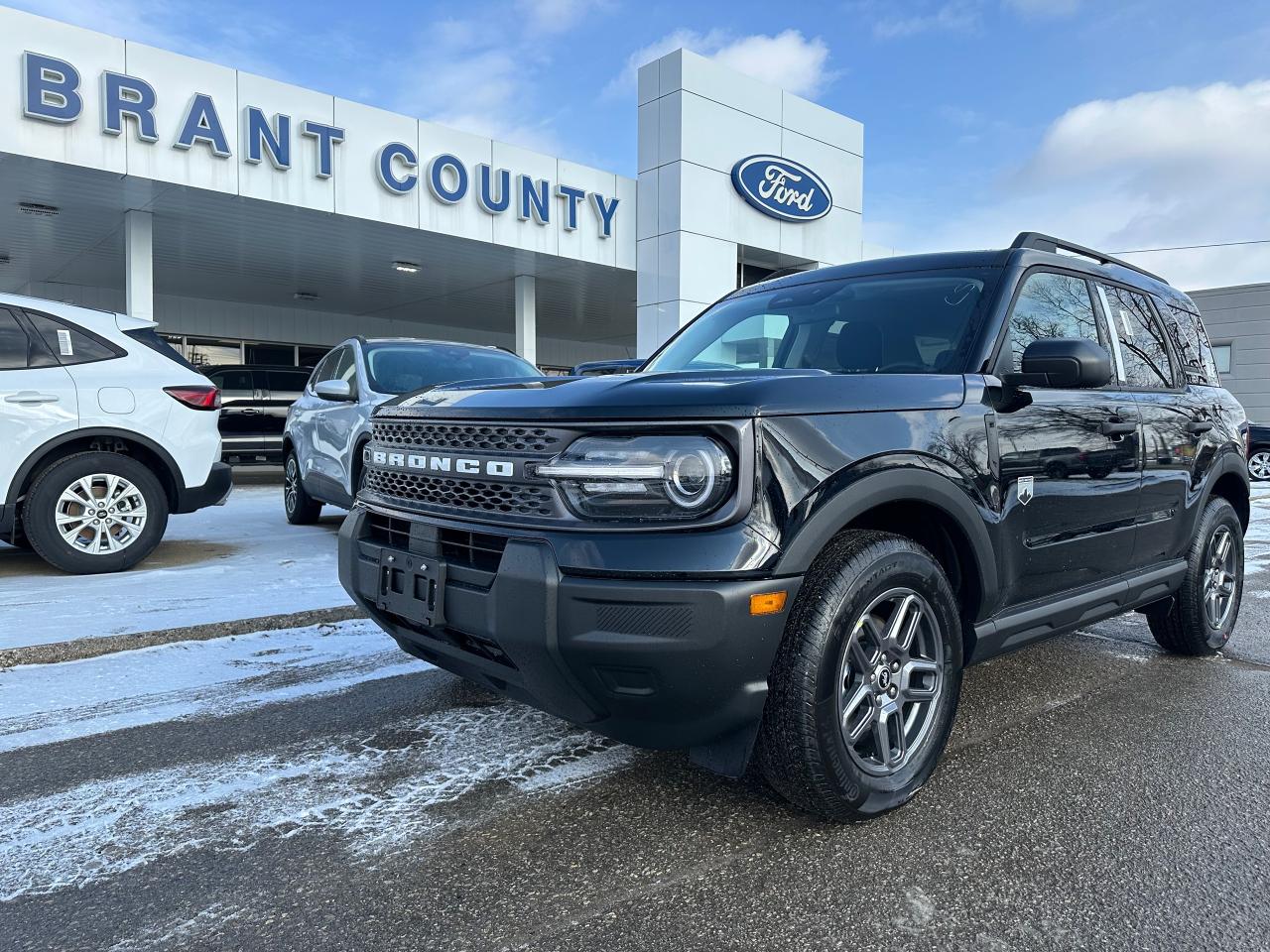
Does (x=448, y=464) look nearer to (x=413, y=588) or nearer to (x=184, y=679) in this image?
(x=413, y=588)

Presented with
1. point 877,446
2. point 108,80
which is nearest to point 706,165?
point 108,80

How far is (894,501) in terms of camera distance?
2.52m

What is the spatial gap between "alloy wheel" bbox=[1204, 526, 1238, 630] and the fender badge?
1.94 meters

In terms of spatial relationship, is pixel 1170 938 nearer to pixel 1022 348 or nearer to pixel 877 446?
pixel 877 446

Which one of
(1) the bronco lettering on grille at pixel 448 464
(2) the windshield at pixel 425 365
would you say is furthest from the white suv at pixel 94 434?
(1) the bronco lettering on grille at pixel 448 464

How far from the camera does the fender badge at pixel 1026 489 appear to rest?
2.92m

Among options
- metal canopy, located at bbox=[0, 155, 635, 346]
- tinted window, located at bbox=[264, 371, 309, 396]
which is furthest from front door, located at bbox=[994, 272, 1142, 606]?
tinted window, located at bbox=[264, 371, 309, 396]

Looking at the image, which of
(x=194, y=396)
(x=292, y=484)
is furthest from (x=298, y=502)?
(x=194, y=396)

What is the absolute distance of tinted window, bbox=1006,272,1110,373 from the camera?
125 inches

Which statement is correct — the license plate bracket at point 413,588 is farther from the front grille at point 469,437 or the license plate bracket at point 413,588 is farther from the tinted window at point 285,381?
the tinted window at point 285,381

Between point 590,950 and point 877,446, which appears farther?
point 877,446

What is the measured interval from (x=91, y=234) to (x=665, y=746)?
1543cm

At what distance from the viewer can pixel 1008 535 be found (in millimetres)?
2873

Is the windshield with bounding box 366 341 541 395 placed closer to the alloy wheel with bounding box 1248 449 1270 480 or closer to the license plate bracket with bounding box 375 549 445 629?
the license plate bracket with bounding box 375 549 445 629
